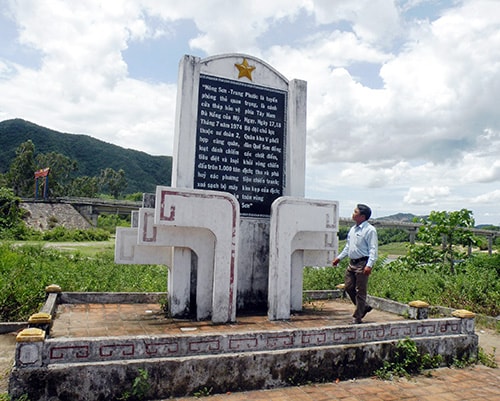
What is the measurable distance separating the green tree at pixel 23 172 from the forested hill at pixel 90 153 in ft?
143

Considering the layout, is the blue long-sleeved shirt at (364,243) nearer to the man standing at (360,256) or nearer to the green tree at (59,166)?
the man standing at (360,256)

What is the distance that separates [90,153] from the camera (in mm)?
115938

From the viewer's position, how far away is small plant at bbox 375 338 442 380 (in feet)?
15.6

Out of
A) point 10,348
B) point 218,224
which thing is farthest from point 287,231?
point 10,348

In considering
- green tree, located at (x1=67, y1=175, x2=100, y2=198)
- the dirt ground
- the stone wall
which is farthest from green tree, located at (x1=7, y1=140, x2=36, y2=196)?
the dirt ground

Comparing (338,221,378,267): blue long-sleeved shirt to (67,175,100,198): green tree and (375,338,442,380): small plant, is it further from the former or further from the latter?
(67,175,100,198): green tree

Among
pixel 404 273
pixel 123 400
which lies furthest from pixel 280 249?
pixel 404 273

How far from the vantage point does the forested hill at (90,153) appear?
10481cm

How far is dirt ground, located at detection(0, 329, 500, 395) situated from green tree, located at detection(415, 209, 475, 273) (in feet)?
16.1

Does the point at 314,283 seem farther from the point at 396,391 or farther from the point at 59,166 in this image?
the point at 59,166

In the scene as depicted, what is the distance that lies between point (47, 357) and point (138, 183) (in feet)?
375

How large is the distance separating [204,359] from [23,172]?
59763 millimetres

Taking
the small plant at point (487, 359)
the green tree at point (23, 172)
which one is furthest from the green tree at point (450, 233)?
the green tree at point (23, 172)

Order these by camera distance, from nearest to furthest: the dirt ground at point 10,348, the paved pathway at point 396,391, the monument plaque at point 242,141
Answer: the paved pathway at point 396,391, the dirt ground at point 10,348, the monument plaque at point 242,141
